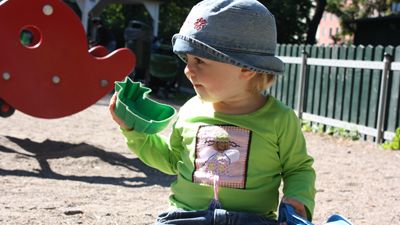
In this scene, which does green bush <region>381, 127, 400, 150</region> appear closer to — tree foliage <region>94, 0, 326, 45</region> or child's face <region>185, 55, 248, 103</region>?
child's face <region>185, 55, 248, 103</region>

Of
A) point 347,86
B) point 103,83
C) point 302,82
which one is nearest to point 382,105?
point 347,86

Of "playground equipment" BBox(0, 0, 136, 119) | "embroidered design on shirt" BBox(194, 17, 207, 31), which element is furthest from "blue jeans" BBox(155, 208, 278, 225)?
"playground equipment" BBox(0, 0, 136, 119)

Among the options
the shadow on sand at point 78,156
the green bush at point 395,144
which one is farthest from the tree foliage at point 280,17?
the shadow on sand at point 78,156

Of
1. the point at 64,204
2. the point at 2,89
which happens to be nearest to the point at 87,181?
the point at 64,204

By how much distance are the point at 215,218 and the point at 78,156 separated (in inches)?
166

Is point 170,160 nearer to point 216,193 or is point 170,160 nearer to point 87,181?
point 216,193

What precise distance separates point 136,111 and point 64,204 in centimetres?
203

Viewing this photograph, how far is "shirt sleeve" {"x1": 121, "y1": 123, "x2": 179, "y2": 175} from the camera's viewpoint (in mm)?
2221

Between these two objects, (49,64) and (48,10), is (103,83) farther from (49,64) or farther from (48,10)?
(48,10)

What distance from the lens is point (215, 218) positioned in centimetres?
201

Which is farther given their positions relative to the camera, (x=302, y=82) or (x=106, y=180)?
(x=302, y=82)

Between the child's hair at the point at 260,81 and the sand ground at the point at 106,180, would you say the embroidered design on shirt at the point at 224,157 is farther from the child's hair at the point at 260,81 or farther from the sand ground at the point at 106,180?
the sand ground at the point at 106,180

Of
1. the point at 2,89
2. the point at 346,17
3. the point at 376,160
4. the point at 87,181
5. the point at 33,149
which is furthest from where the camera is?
the point at 346,17

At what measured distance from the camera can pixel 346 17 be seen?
42.2m
